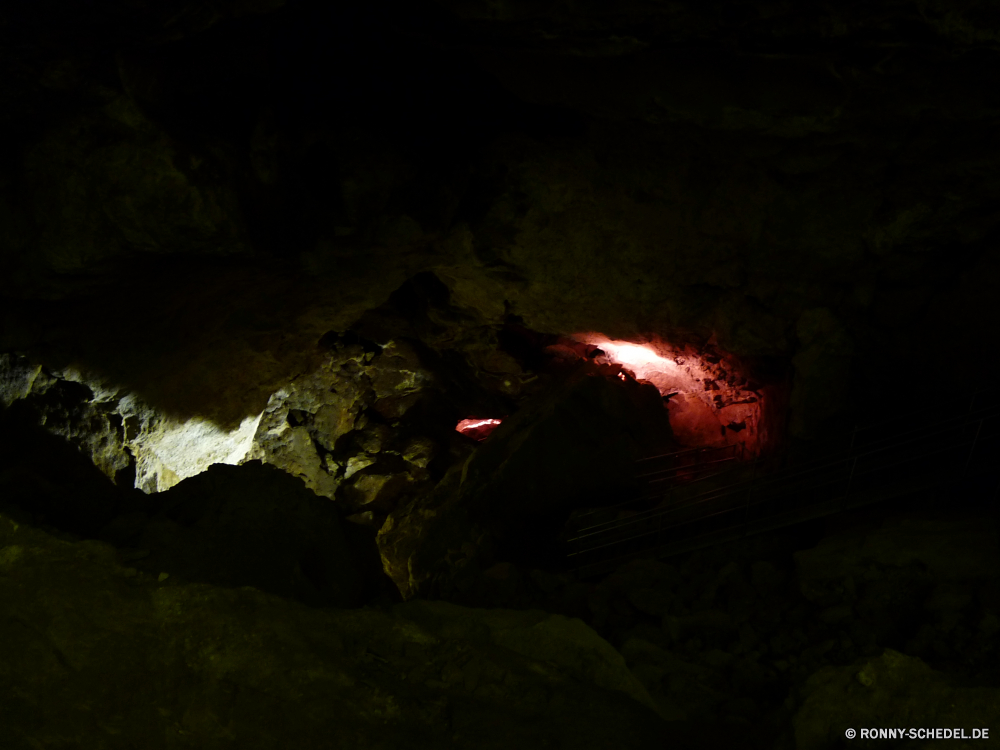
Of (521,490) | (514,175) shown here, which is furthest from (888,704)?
(514,175)

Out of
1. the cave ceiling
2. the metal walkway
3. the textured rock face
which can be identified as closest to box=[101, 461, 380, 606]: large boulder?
the textured rock face

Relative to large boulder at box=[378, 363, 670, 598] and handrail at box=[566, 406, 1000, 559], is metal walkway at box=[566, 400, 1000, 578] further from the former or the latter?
large boulder at box=[378, 363, 670, 598]

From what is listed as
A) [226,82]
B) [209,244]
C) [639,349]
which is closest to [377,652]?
[209,244]

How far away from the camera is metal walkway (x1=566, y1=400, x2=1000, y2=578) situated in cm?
543

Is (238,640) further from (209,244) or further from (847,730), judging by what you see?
(209,244)

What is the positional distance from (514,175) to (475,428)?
230 inches

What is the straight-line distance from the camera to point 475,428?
1122 cm

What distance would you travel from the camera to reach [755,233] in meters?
6.00

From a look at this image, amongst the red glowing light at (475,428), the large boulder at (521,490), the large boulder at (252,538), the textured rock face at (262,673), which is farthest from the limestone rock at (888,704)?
the red glowing light at (475,428)

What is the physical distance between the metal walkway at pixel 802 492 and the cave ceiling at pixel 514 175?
55 centimetres

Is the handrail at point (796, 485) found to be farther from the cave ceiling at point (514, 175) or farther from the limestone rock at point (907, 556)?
the limestone rock at point (907, 556)

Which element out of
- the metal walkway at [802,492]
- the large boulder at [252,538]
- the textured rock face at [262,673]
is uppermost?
the metal walkway at [802,492]

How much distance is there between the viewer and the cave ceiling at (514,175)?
412 centimetres

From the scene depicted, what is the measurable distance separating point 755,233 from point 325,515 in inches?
172
